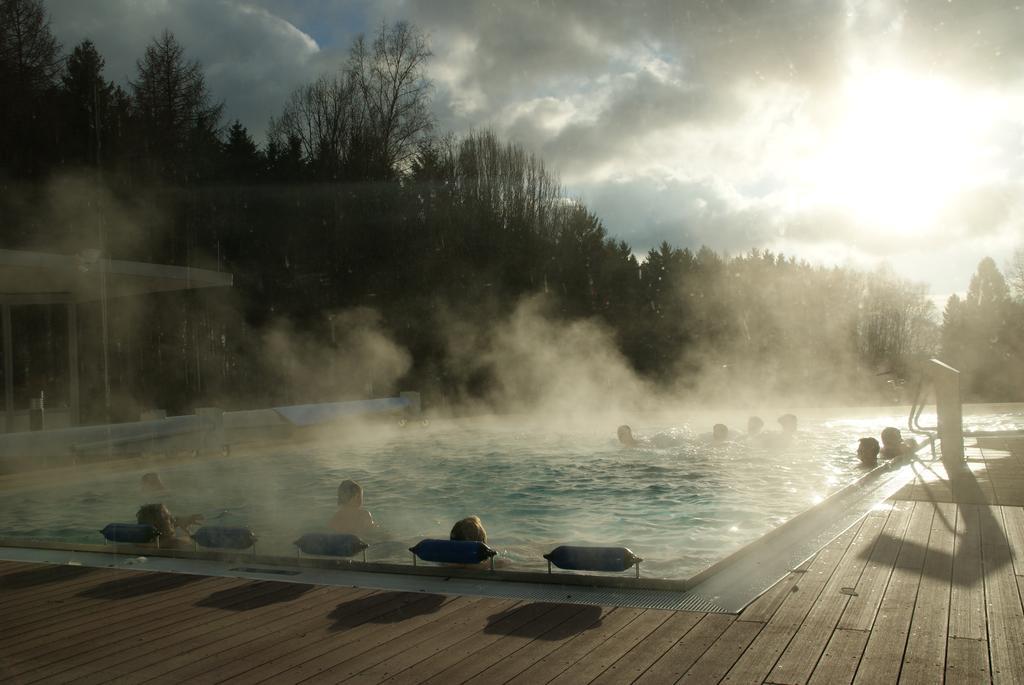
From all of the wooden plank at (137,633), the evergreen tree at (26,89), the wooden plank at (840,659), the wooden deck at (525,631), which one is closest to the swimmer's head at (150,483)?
the wooden deck at (525,631)

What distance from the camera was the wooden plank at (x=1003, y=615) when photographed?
229 cm

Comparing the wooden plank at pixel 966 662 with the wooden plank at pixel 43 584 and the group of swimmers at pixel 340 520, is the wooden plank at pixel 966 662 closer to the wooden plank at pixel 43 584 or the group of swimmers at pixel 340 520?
the group of swimmers at pixel 340 520

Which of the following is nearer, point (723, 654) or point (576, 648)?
point (723, 654)

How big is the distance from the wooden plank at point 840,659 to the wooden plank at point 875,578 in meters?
0.09

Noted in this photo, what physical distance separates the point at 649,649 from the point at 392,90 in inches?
Result: 861

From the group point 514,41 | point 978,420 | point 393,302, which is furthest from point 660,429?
point 393,302

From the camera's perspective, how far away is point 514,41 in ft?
38.9

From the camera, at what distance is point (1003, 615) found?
2.76 meters

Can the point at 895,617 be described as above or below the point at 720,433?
above

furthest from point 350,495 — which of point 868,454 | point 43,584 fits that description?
point 868,454

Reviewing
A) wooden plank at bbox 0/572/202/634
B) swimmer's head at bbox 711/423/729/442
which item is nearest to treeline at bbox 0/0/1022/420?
swimmer's head at bbox 711/423/729/442

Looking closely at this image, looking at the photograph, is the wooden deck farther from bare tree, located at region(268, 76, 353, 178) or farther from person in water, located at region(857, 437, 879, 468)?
bare tree, located at region(268, 76, 353, 178)

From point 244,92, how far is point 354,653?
22657mm

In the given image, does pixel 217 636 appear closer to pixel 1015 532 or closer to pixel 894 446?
pixel 1015 532
